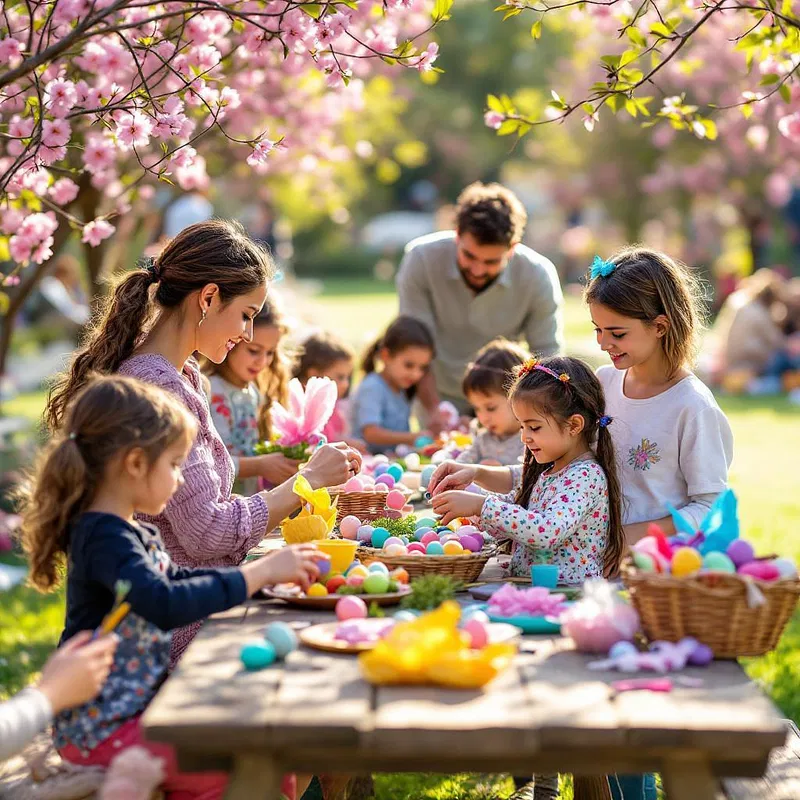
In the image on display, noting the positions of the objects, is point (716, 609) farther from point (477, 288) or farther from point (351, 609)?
point (477, 288)

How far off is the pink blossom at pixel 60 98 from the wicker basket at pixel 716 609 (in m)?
2.59

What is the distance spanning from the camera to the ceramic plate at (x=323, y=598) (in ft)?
10.4

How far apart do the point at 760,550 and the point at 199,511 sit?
19.0ft

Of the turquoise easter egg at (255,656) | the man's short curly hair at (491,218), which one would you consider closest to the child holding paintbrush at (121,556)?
the turquoise easter egg at (255,656)

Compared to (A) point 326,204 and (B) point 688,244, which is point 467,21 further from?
(A) point 326,204

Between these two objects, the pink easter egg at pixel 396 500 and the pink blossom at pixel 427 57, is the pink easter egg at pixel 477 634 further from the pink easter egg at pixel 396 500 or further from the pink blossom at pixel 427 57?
the pink blossom at pixel 427 57

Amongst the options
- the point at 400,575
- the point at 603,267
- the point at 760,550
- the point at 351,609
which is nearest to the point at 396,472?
the point at 603,267

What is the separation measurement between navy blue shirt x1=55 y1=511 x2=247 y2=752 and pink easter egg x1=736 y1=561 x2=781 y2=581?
1144 mm

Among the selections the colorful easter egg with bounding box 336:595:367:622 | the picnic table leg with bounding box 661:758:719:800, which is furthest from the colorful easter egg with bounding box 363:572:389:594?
the picnic table leg with bounding box 661:758:719:800

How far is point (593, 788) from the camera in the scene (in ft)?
13.6

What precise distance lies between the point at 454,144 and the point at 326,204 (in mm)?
35393

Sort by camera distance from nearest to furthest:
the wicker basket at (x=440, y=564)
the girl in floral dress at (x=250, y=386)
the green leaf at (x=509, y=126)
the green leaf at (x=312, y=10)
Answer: the wicker basket at (x=440, y=564)
the green leaf at (x=312, y=10)
the green leaf at (x=509, y=126)
the girl in floral dress at (x=250, y=386)

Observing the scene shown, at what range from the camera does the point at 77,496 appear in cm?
300

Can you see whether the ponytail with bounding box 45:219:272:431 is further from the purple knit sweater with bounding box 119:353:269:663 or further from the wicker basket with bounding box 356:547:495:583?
the wicker basket with bounding box 356:547:495:583
